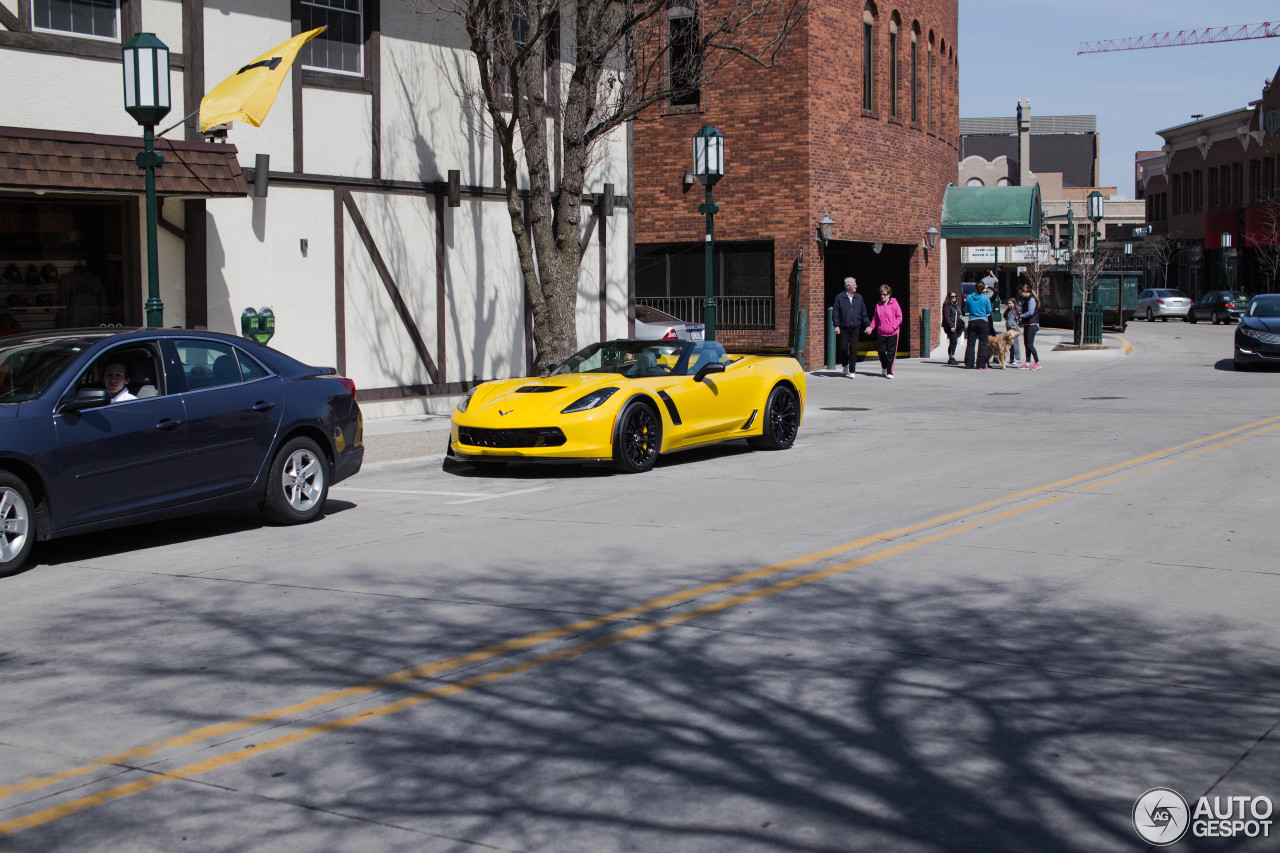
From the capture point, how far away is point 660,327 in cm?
2633

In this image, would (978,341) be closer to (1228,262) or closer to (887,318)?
(887,318)

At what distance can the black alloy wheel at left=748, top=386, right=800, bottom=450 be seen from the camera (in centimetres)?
1422

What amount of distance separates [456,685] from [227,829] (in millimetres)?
1548

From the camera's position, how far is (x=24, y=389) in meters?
8.43

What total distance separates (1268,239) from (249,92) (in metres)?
60.6

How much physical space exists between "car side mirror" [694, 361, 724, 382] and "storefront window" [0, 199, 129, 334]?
6.48 m

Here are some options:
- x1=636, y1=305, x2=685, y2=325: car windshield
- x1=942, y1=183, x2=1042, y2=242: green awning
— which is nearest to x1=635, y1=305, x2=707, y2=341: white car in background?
x1=636, y1=305, x2=685, y2=325: car windshield

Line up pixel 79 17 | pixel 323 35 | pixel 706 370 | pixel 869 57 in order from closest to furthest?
pixel 706 370 < pixel 79 17 < pixel 323 35 < pixel 869 57

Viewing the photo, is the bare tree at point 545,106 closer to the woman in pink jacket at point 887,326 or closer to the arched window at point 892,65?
the woman in pink jacket at point 887,326

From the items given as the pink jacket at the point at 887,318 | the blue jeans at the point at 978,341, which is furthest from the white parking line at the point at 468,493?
the blue jeans at the point at 978,341

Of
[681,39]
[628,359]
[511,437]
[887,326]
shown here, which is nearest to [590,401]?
[511,437]

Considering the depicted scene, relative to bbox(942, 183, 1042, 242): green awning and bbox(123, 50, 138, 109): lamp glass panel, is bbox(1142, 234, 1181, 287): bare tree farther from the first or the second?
bbox(123, 50, 138, 109): lamp glass panel

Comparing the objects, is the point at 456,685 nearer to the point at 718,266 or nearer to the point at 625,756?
the point at 625,756

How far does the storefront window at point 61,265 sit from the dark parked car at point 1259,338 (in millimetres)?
20256
